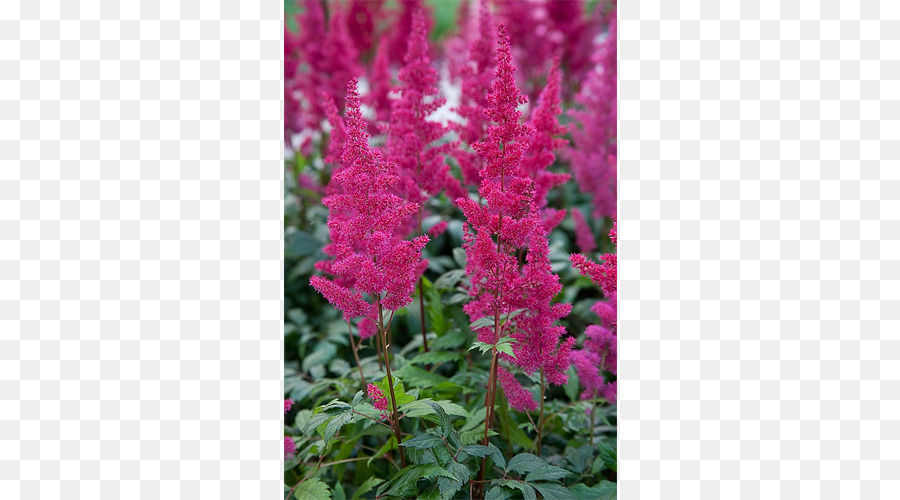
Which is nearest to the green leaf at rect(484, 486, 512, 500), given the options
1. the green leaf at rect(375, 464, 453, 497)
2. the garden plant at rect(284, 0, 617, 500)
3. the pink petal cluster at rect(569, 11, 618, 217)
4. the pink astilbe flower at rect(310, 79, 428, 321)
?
the garden plant at rect(284, 0, 617, 500)

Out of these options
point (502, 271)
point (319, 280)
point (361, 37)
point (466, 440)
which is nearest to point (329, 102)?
point (319, 280)

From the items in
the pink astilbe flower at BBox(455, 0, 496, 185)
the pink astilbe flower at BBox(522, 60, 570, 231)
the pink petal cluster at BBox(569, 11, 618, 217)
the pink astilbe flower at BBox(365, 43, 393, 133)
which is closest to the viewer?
the pink astilbe flower at BBox(522, 60, 570, 231)

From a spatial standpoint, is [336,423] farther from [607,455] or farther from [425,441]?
[607,455]

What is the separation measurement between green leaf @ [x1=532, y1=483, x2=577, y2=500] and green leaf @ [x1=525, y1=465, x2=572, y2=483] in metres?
0.02

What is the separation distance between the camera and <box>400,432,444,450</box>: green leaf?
1.54 m

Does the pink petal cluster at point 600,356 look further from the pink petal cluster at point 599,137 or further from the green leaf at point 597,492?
the pink petal cluster at point 599,137

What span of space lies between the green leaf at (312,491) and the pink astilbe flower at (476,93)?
38.8 inches

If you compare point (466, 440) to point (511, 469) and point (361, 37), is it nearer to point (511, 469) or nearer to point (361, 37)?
point (511, 469)

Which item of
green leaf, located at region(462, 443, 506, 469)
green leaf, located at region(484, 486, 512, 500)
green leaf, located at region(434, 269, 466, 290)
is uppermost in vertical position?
green leaf, located at region(434, 269, 466, 290)

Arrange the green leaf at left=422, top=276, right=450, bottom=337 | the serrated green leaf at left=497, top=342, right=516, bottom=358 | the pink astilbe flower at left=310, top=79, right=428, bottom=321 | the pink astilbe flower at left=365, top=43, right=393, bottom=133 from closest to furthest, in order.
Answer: the serrated green leaf at left=497, top=342, right=516, bottom=358 < the pink astilbe flower at left=310, top=79, right=428, bottom=321 < the green leaf at left=422, top=276, right=450, bottom=337 < the pink astilbe flower at left=365, top=43, right=393, bottom=133

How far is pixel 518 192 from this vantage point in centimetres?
157

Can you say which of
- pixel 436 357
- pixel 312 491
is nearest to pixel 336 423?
pixel 312 491

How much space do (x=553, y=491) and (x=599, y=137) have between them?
1.82m

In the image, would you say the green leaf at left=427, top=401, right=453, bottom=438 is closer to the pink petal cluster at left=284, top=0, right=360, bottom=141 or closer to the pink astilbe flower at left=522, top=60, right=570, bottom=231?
the pink astilbe flower at left=522, top=60, right=570, bottom=231
